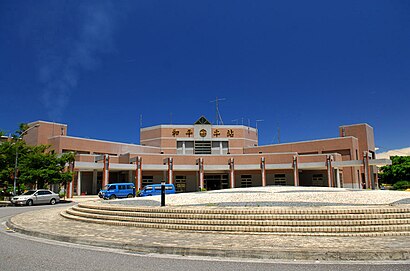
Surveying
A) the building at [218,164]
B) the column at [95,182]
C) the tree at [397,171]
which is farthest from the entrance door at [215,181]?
the tree at [397,171]

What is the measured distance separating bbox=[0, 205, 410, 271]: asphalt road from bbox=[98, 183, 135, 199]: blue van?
24.7m

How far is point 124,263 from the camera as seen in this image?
7.87m

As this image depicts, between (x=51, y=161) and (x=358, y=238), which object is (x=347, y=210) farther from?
(x=51, y=161)

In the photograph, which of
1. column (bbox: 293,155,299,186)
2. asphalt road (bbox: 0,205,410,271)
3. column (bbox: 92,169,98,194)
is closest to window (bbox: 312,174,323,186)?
column (bbox: 293,155,299,186)

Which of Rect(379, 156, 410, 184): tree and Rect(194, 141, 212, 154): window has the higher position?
Rect(194, 141, 212, 154): window

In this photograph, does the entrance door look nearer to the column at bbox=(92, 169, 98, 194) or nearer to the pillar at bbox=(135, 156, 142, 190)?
the pillar at bbox=(135, 156, 142, 190)

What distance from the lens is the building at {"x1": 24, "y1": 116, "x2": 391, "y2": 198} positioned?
46875 mm

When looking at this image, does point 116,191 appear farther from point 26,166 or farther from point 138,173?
point 138,173

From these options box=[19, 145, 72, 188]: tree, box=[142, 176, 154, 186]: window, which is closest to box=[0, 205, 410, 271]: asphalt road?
box=[19, 145, 72, 188]: tree

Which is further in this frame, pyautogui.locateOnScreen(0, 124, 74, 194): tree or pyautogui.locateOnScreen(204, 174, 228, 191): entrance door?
pyautogui.locateOnScreen(204, 174, 228, 191): entrance door

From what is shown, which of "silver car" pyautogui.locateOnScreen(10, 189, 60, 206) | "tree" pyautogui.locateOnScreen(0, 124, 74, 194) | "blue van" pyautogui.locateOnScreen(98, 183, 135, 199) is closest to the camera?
"silver car" pyautogui.locateOnScreen(10, 189, 60, 206)

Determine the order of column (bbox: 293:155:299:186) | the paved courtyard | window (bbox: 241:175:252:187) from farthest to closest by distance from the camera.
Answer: window (bbox: 241:175:252:187) → column (bbox: 293:155:299:186) → the paved courtyard

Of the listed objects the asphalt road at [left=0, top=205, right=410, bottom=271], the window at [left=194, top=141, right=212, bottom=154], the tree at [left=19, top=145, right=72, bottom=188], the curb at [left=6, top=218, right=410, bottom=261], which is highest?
the window at [left=194, top=141, right=212, bottom=154]

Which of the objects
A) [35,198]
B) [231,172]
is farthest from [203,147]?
[35,198]
